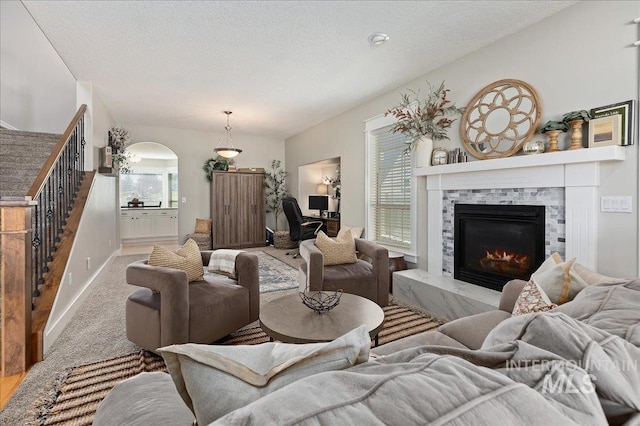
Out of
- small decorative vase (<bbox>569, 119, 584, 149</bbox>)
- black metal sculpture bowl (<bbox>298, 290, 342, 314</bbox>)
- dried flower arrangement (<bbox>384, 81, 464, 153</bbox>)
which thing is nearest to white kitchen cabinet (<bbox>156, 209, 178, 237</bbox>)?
dried flower arrangement (<bbox>384, 81, 464, 153</bbox>)

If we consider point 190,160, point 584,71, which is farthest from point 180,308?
point 190,160

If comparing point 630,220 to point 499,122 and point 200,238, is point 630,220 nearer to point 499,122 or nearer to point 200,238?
point 499,122

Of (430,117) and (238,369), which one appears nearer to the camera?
(238,369)

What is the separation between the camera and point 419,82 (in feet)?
13.3

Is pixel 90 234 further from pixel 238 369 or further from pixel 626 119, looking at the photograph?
pixel 626 119

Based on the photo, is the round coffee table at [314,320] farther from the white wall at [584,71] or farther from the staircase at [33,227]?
the white wall at [584,71]

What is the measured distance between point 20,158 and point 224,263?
3.34 meters

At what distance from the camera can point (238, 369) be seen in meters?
0.59

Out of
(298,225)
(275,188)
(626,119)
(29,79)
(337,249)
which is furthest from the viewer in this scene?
(275,188)

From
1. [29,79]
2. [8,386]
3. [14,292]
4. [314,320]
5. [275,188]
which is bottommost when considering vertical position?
[8,386]

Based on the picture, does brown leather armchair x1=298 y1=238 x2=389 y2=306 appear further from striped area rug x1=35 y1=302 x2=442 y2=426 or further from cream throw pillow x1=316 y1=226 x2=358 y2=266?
striped area rug x1=35 y1=302 x2=442 y2=426

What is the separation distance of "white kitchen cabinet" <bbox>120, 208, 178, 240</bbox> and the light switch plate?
886cm

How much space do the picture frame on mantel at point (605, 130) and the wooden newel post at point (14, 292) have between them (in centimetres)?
424

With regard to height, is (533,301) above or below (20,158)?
below
